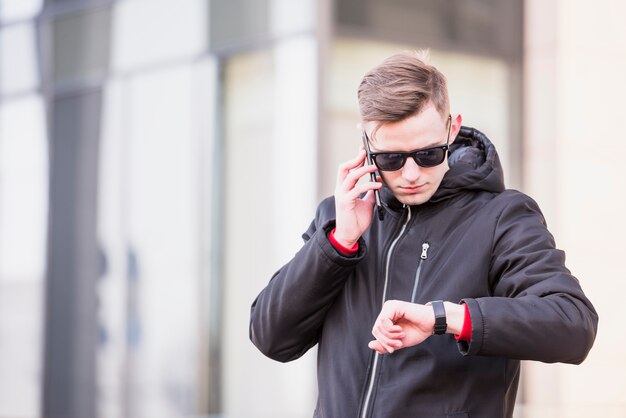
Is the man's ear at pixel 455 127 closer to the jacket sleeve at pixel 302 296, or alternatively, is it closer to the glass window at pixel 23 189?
the jacket sleeve at pixel 302 296

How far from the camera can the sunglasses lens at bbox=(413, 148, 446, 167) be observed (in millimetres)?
2449

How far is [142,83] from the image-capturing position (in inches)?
483

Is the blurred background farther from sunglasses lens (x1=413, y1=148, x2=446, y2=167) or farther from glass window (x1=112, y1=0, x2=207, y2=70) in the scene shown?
sunglasses lens (x1=413, y1=148, x2=446, y2=167)

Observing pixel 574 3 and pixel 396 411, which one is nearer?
pixel 396 411

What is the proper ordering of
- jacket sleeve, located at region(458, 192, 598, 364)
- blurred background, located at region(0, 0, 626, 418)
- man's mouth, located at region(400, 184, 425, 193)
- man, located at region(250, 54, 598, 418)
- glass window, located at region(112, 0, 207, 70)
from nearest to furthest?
1. jacket sleeve, located at region(458, 192, 598, 364)
2. man, located at region(250, 54, 598, 418)
3. man's mouth, located at region(400, 184, 425, 193)
4. blurred background, located at region(0, 0, 626, 418)
5. glass window, located at region(112, 0, 207, 70)

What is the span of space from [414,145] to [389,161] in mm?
68

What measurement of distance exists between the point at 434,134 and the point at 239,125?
8.76 m

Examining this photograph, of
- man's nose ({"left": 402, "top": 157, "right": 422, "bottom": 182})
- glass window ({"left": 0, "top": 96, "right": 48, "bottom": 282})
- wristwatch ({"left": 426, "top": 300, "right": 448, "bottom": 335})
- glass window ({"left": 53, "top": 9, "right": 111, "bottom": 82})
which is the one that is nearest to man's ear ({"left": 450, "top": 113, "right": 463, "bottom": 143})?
man's nose ({"left": 402, "top": 157, "right": 422, "bottom": 182})

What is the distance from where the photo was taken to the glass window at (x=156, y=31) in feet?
37.6

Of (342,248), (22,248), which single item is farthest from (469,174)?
(22,248)

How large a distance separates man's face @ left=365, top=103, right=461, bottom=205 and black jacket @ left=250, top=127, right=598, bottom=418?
2.2 inches

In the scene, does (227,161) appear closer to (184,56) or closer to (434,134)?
(184,56)

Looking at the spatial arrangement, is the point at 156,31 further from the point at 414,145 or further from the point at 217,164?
the point at 414,145

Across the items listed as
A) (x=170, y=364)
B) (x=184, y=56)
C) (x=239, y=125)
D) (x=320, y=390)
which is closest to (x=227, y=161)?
(x=239, y=125)
